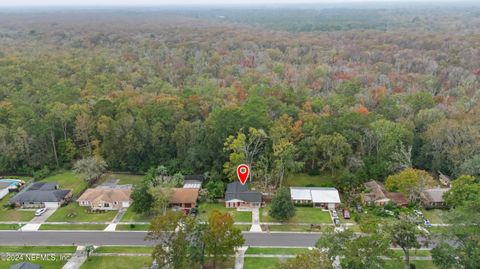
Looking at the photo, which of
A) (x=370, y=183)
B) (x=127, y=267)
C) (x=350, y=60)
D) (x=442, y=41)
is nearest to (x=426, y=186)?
(x=370, y=183)

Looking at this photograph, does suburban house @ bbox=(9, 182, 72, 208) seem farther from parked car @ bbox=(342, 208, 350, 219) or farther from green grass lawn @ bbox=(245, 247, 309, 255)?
parked car @ bbox=(342, 208, 350, 219)

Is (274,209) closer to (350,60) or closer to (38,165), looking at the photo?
(38,165)

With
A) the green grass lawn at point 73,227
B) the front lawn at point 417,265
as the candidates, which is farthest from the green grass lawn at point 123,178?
the front lawn at point 417,265

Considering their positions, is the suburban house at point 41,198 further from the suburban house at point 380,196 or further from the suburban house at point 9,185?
the suburban house at point 380,196

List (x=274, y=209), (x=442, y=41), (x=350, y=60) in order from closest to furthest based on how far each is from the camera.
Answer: (x=274, y=209)
(x=350, y=60)
(x=442, y=41)

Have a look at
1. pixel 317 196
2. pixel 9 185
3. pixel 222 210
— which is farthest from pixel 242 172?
pixel 9 185

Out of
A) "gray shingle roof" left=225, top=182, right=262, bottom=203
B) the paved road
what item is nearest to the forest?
"gray shingle roof" left=225, top=182, right=262, bottom=203
